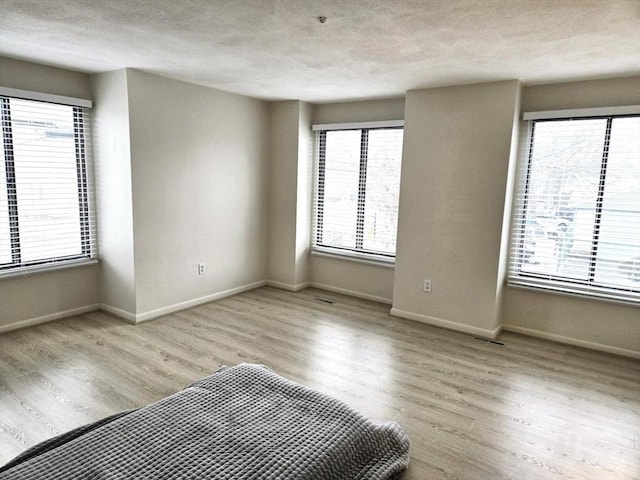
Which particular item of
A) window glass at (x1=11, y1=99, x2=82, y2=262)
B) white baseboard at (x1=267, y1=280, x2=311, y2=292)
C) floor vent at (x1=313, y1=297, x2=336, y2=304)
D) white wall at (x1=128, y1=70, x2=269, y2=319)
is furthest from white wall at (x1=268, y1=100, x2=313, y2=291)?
window glass at (x1=11, y1=99, x2=82, y2=262)

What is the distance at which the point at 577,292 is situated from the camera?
3748 mm

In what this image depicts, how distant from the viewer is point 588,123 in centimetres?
361

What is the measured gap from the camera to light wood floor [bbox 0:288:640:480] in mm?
2295

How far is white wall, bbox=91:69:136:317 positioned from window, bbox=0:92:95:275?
146 mm

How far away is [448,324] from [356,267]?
1.39 m

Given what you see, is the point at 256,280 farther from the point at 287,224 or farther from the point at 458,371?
the point at 458,371

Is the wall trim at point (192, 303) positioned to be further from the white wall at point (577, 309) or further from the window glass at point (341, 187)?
the white wall at point (577, 309)

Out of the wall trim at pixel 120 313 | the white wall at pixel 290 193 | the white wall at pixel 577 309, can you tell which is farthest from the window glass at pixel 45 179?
the white wall at pixel 577 309

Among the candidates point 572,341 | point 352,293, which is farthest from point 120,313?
point 572,341

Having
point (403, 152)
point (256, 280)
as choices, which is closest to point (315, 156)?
point (403, 152)

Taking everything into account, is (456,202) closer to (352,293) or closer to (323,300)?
(352,293)

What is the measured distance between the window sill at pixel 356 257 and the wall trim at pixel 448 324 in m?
0.61

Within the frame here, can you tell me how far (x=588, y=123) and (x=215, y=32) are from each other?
3181mm

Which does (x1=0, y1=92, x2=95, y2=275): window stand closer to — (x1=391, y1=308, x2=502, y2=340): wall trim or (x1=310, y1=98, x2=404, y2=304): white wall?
(x1=310, y1=98, x2=404, y2=304): white wall
